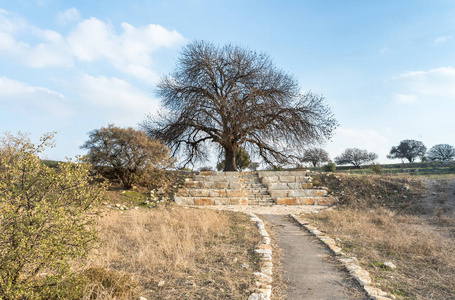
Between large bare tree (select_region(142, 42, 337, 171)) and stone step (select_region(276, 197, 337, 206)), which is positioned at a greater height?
large bare tree (select_region(142, 42, 337, 171))

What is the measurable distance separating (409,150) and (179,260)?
47.1 m

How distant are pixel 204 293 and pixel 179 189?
1107 cm

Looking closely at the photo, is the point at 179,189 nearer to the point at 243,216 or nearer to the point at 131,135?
the point at 131,135

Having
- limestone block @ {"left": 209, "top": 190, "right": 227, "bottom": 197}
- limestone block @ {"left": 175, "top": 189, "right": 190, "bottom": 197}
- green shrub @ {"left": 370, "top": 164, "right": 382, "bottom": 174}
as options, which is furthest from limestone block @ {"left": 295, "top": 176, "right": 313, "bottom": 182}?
limestone block @ {"left": 175, "top": 189, "right": 190, "bottom": 197}

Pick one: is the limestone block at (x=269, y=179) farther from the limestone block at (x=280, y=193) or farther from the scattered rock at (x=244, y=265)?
the scattered rock at (x=244, y=265)

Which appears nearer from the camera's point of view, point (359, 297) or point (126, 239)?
point (359, 297)

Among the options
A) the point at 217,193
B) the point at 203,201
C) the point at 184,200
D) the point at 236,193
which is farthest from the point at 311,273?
the point at 217,193

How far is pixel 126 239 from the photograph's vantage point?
6.43 meters

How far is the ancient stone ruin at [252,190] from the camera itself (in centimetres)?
1367

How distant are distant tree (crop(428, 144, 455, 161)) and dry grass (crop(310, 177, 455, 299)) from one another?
35.5m

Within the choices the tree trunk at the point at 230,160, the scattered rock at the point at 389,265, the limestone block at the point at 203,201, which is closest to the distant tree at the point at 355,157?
the tree trunk at the point at 230,160

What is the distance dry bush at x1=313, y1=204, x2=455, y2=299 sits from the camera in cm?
418

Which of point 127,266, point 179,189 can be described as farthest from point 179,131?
point 127,266

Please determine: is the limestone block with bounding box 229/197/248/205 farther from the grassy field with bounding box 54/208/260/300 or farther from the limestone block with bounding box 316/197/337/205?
the grassy field with bounding box 54/208/260/300
